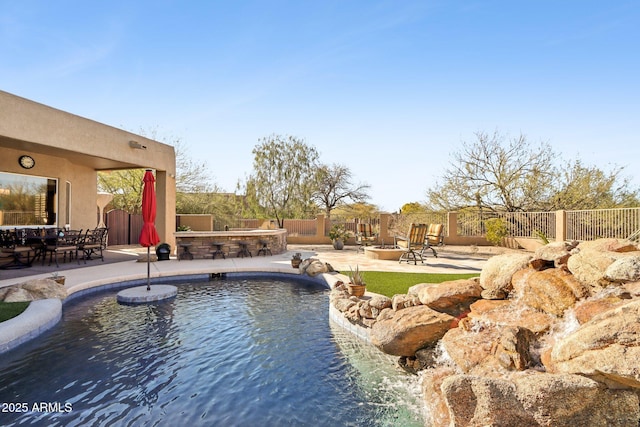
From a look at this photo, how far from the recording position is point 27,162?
377 inches

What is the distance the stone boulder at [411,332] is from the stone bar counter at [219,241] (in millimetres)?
7572

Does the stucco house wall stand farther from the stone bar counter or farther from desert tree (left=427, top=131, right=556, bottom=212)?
desert tree (left=427, top=131, right=556, bottom=212)

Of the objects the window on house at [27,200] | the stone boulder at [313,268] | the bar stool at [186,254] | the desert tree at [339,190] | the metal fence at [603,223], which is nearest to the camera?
the stone boulder at [313,268]

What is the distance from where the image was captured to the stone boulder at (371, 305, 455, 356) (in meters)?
3.75

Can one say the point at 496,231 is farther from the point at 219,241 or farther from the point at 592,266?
the point at 592,266

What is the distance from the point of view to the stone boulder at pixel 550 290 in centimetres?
340

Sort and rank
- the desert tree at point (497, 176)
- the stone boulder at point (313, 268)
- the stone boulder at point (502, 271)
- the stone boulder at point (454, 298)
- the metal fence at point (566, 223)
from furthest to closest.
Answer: the desert tree at point (497, 176) < the metal fence at point (566, 223) < the stone boulder at point (313, 268) < the stone boulder at point (454, 298) < the stone boulder at point (502, 271)

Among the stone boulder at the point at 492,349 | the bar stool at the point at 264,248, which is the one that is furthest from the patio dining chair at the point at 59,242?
the stone boulder at the point at 492,349

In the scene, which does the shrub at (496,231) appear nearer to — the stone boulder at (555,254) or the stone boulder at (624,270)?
the stone boulder at (555,254)

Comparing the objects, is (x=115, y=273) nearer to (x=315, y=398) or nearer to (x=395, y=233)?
(x=315, y=398)

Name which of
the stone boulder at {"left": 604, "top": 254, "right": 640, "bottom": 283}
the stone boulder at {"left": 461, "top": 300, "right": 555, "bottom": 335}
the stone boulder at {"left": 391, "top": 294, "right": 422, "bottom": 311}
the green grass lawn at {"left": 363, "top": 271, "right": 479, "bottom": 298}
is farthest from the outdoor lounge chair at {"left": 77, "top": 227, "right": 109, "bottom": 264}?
the stone boulder at {"left": 604, "top": 254, "right": 640, "bottom": 283}

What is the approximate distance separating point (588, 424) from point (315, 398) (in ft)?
6.44

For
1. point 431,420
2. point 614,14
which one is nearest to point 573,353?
point 431,420

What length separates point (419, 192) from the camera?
18.0 metres
